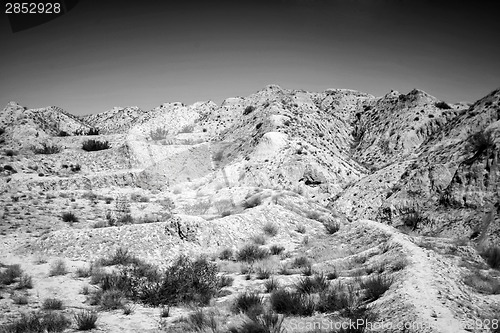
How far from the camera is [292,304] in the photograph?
236 inches

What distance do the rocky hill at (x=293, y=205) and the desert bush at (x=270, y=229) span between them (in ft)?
0.34

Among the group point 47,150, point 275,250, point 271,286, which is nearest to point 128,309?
point 271,286

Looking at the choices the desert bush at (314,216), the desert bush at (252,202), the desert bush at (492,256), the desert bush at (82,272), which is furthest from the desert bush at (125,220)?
the desert bush at (492,256)

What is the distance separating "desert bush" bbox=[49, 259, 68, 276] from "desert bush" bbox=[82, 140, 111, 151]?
21243 millimetres

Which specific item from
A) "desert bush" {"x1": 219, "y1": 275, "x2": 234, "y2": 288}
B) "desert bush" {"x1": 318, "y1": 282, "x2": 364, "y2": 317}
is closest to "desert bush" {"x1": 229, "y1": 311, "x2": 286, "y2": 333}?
"desert bush" {"x1": 318, "y1": 282, "x2": 364, "y2": 317}

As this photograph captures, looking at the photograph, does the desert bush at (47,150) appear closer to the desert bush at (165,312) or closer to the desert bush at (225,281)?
the desert bush at (225,281)

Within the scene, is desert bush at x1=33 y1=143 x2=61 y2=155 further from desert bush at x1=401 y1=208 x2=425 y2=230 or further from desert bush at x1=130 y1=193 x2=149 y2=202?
desert bush at x1=401 y1=208 x2=425 y2=230

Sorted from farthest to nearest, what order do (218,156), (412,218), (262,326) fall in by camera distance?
1. (218,156)
2. (412,218)
3. (262,326)

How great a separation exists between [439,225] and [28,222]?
17.4 m

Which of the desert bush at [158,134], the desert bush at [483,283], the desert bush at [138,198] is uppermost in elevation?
the desert bush at [158,134]

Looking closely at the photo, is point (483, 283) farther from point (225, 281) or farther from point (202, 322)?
point (225, 281)

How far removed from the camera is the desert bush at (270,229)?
45.6 feet

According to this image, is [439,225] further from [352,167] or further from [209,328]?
[352,167]

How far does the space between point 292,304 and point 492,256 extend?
5530 mm
